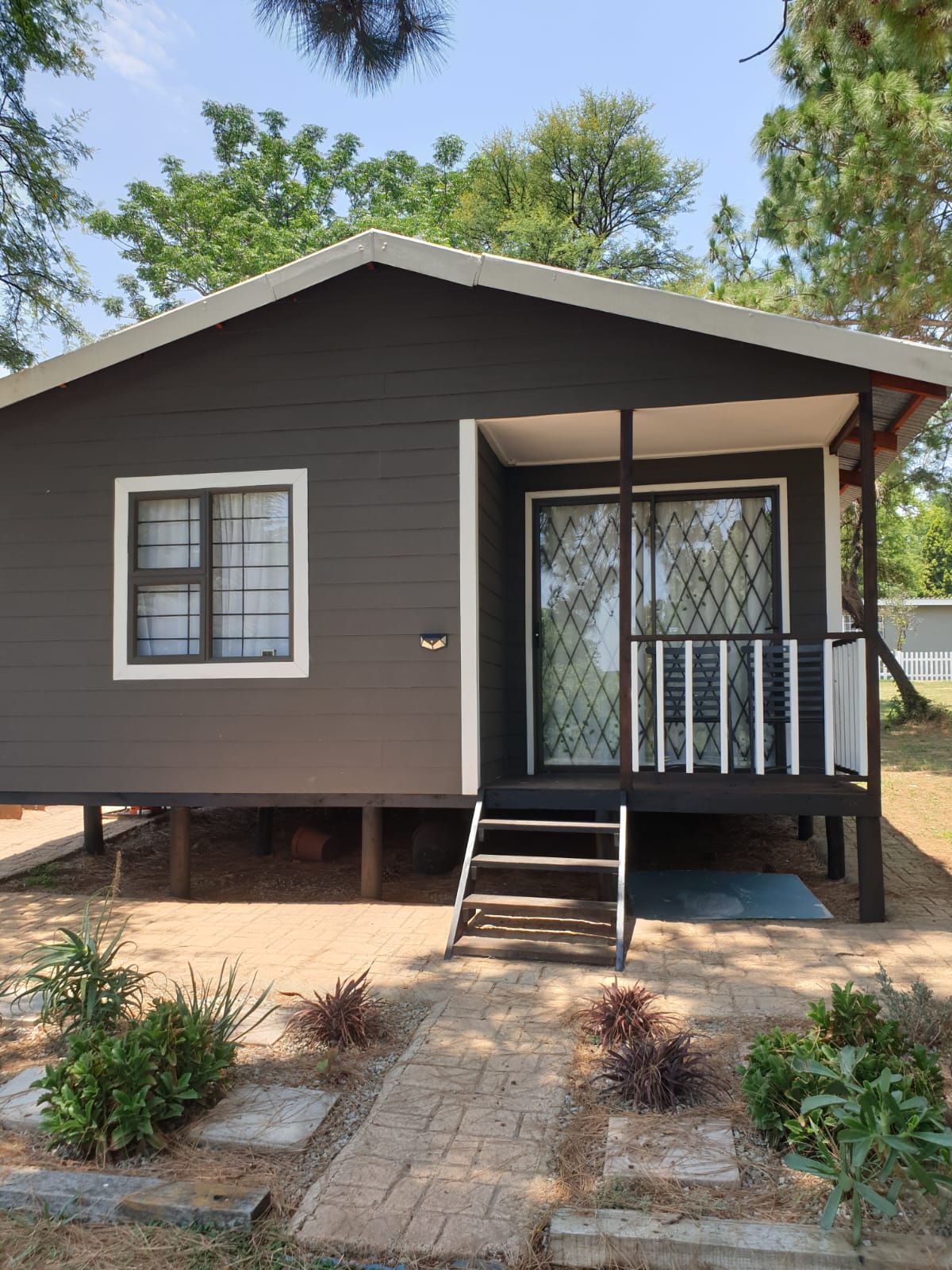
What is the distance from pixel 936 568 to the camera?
45188mm

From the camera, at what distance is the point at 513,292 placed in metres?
5.34

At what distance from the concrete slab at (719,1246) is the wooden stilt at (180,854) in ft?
14.3

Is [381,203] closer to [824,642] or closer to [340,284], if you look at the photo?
[340,284]

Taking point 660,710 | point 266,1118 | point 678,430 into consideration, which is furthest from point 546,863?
point 678,430

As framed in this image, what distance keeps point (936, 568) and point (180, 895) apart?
Result: 152ft

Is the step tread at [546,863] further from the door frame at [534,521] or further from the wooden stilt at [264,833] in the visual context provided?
the wooden stilt at [264,833]

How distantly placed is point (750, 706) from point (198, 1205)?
4829mm

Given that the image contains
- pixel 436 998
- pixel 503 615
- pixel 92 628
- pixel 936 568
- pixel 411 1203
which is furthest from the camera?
pixel 936 568

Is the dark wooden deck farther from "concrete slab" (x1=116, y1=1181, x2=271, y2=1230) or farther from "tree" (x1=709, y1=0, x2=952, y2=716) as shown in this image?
"tree" (x1=709, y1=0, x2=952, y2=716)

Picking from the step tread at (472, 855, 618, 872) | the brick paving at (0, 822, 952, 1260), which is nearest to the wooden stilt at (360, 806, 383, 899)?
the brick paving at (0, 822, 952, 1260)

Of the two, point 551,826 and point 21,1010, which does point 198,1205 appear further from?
point 551,826

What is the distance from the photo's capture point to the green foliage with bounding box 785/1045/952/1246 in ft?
6.86

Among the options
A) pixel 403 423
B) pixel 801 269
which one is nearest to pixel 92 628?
pixel 403 423

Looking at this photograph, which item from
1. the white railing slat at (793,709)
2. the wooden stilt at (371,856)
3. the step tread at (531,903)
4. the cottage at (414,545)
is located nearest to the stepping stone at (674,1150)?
the step tread at (531,903)
